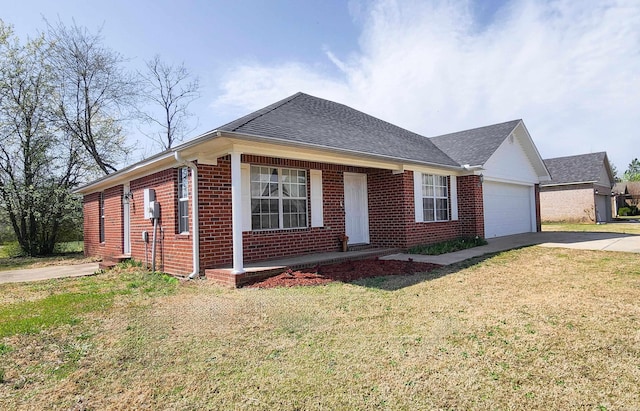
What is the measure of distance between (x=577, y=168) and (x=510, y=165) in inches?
622

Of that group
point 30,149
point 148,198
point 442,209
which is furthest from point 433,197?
point 30,149

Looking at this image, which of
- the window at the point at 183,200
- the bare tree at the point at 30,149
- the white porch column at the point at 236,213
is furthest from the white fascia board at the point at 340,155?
the bare tree at the point at 30,149

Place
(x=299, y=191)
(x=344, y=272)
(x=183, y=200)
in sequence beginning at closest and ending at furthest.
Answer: (x=344, y=272) → (x=183, y=200) → (x=299, y=191)

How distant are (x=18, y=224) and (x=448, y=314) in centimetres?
2322

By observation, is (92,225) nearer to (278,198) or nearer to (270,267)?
(278,198)

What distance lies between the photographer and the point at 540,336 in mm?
3908

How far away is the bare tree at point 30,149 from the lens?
57.2 feet

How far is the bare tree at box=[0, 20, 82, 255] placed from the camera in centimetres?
1744

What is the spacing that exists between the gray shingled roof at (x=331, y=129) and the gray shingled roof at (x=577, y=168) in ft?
56.6

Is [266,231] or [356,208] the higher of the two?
[356,208]

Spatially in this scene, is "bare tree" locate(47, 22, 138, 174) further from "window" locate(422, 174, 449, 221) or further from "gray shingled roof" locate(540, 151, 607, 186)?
"gray shingled roof" locate(540, 151, 607, 186)

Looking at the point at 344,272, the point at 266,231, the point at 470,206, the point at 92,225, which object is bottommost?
the point at 344,272

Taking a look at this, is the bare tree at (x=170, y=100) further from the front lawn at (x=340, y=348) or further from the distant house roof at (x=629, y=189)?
the distant house roof at (x=629, y=189)

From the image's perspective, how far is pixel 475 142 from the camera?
15.5 m
